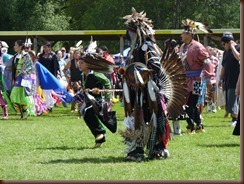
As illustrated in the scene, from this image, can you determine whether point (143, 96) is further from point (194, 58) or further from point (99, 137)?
point (194, 58)

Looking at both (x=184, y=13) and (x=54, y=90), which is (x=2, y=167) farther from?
(x=184, y=13)

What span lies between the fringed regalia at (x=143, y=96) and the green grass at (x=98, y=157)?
0.74 ft

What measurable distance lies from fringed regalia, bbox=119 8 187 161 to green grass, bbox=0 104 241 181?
0.23 meters

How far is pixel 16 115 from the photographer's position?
17.3 meters

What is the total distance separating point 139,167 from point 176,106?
1.24m

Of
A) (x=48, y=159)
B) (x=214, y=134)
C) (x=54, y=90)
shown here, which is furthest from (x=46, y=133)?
(x=54, y=90)

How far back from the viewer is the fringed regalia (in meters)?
8.52

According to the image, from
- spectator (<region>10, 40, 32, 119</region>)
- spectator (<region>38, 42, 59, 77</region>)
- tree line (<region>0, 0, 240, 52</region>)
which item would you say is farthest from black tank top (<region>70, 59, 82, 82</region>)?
tree line (<region>0, 0, 240, 52</region>)

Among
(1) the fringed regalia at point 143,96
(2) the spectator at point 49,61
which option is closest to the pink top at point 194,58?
(1) the fringed regalia at point 143,96

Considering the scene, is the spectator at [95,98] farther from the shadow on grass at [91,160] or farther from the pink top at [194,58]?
the pink top at [194,58]

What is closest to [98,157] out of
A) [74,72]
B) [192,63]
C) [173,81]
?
[173,81]

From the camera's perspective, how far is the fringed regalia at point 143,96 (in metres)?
8.52

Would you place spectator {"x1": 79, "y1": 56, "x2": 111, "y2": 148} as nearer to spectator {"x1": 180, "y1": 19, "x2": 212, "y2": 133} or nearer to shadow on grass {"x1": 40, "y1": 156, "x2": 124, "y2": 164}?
shadow on grass {"x1": 40, "y1": 156, "x2": 124, "y2": 164}

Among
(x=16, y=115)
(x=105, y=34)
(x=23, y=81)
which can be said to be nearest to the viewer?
(x=23, y=81)
